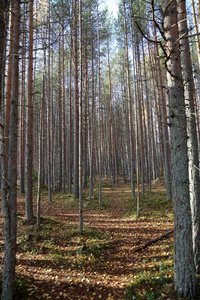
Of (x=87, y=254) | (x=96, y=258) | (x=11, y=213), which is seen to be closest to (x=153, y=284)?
(x=96, y=258)

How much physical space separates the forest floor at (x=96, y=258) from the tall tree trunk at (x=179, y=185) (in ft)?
1.23

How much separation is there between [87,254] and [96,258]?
0.31 metres

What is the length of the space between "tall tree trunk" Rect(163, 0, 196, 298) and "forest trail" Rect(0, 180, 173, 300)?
123 centimetres

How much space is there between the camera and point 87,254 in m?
5.50

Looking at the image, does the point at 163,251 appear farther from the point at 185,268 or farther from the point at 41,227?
the point at 41,227

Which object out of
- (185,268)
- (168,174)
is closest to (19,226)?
(185,268)

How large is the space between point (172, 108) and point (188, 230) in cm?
220

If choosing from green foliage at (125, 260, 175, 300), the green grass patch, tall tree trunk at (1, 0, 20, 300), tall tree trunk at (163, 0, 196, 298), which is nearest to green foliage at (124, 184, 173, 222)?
the green grass patch

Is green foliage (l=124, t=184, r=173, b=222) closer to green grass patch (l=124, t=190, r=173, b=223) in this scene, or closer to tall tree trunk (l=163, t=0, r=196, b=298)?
green grass patch (l=124, t=190, r=173, b=223)

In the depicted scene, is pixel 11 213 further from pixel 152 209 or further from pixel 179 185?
pixel 152 209

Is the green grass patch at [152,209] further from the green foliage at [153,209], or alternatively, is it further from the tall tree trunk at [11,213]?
the tall tree trunk at [11,213]

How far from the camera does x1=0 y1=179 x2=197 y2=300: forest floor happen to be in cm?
383

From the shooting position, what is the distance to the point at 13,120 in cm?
350

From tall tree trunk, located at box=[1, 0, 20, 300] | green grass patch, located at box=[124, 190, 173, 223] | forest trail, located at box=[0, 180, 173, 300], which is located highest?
tall tree trunk, located at box=[1, 0, 20, 300]
